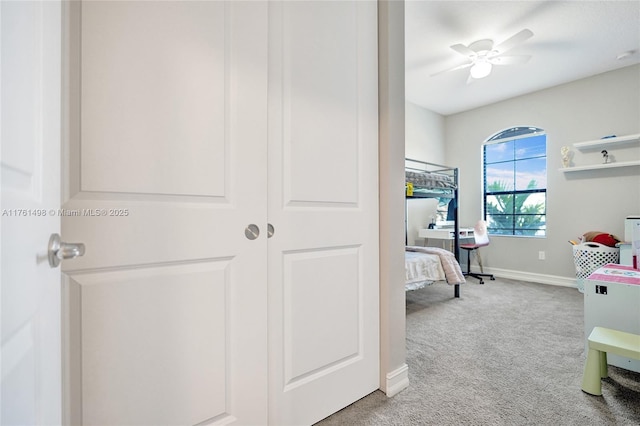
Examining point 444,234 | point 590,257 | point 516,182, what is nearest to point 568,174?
point 516,182

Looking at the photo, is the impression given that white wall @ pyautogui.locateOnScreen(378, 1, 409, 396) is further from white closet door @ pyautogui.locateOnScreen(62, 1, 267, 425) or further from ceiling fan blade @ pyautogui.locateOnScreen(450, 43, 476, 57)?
ceiling fan blade @ pyautogui.locateOnScreen(450, 43, 476, 57)

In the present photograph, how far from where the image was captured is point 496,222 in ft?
15.6

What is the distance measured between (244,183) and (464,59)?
11.3 ft

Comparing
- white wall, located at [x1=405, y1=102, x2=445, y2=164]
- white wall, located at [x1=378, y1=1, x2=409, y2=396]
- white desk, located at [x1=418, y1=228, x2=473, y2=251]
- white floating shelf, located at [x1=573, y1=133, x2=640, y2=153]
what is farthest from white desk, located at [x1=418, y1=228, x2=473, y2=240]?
white wall, located at [x1=378, y1=1, x2=409, y2=396]

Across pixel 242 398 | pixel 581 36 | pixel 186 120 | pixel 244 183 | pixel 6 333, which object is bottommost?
pixel 242 398

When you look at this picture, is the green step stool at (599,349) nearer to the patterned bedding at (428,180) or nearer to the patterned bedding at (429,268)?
the patterned bedding at (429,268)

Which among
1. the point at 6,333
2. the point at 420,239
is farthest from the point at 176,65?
the point at 420,239

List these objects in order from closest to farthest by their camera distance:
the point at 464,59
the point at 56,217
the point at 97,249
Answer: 1. the point at 56,217
2. the point at 97,249
3. the point at 464,59

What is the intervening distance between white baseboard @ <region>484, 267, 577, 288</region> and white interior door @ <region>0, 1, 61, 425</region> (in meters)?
5.12

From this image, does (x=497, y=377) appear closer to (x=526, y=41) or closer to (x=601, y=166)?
(x=526, y=41)

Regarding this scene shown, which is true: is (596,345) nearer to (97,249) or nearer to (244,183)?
(244,183)

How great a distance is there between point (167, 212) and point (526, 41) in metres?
3.80

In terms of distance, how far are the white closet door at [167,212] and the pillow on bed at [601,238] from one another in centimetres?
417

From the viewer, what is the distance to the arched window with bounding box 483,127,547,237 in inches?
170
